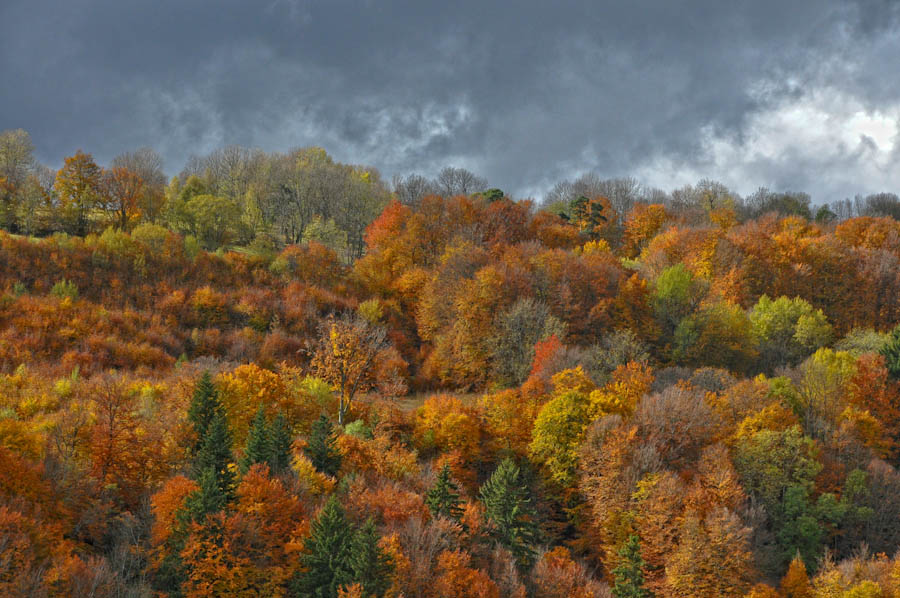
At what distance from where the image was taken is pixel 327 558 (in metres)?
34.9

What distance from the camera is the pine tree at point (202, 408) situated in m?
42.2

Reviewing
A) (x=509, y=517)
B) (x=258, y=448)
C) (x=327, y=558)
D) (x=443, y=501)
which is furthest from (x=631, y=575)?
(x=258, y=448)

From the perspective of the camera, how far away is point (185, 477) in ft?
127

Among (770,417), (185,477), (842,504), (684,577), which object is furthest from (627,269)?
(185,477)

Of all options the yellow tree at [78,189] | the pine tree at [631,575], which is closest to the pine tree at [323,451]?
the pine tree at [631,575]

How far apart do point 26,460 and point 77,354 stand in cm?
2161

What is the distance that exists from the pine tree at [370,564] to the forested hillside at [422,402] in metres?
0.19

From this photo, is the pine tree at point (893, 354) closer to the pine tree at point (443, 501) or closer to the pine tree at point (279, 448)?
the pine tree at point (443, 501)

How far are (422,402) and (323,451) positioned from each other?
21372 mm

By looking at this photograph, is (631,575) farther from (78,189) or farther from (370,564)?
(78,189)

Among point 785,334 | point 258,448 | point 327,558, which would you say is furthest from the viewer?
point 785,334

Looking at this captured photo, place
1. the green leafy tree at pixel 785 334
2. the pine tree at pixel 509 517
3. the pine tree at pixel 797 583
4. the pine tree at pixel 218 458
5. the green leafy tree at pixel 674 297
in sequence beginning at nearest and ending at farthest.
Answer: the pine tree at pixel 218 458 < the pine tree at pixel 509 517 < the pine tree at pixel 797 583 < the green leafy tree at pixel 785 334 < the green leafy tree at pixel 674 297

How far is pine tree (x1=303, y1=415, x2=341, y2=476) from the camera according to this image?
44781mm

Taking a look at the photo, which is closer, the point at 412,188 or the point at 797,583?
the point at 797,583
